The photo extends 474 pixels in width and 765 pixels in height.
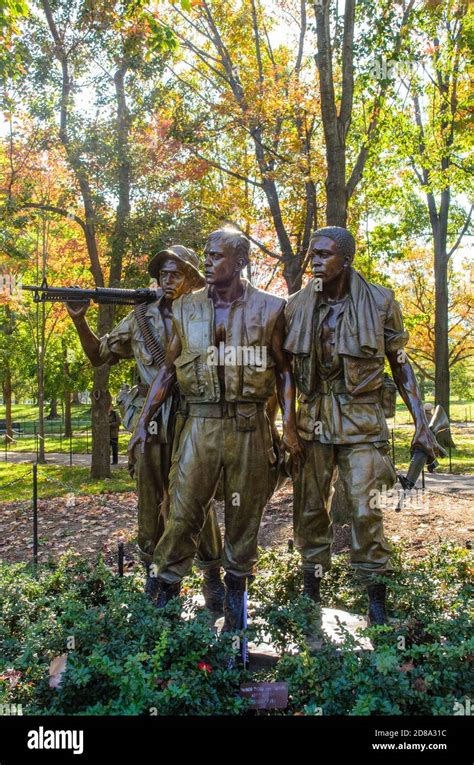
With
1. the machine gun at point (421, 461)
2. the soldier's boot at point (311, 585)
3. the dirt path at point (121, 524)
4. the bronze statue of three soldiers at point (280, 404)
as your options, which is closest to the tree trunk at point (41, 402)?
the dirt path at point (121, 524)

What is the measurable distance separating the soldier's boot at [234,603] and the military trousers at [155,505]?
0.59m

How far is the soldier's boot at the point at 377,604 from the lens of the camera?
183 inches

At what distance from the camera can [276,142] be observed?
12.0m

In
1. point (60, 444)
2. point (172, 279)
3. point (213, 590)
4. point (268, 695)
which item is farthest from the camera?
point (60, 444)

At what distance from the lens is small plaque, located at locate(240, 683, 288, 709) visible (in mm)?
3949

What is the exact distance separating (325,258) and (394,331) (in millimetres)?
697

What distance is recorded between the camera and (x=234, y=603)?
4.54 meters

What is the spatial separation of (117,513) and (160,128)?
22.7 feet

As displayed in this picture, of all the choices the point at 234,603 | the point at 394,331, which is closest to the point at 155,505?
the point at 234,603

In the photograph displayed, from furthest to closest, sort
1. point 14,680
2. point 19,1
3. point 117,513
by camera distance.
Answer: point 117,513 < point 19,1 < point 14,680

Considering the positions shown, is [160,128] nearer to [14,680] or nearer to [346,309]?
[346,309]

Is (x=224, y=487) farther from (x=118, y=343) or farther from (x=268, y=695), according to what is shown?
(x=118, y=343)

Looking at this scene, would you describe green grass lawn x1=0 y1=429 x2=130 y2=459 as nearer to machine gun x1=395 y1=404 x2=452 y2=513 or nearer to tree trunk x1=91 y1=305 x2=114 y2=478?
tree trunk x1=91 y1=305 x2=114 y2=478
